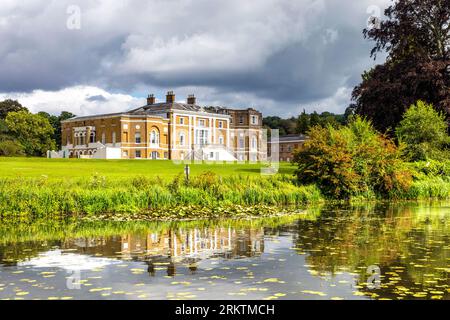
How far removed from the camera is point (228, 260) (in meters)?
11.2

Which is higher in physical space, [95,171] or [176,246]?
[95,171]

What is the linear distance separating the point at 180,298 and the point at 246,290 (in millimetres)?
1087

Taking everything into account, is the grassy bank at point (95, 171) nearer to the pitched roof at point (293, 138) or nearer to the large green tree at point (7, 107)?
the large green tree at point (7, 107)

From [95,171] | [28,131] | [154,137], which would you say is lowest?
[95,171]

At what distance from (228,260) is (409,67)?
3053 centimetres

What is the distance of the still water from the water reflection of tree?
0.07 feet

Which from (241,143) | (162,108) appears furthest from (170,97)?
(241,143)

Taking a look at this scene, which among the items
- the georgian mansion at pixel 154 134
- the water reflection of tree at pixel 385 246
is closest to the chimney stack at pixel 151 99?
the georgian mansion at pixel 154 134

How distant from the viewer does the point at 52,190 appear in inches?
797

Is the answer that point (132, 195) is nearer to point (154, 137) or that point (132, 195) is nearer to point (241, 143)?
point (154, 137)

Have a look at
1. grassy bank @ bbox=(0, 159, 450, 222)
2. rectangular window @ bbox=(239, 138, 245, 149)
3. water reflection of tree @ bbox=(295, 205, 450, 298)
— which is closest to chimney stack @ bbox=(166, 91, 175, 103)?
rectangular window @ bbox=(239, 138, 245, 149)

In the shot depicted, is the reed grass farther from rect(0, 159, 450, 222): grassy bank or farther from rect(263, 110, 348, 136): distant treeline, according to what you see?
rect(263, 110, 348, 136): distant treeline
